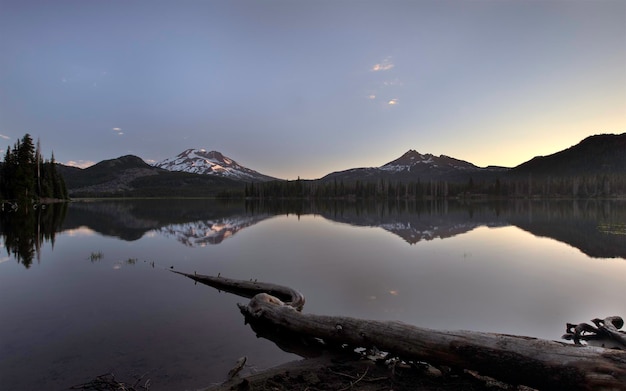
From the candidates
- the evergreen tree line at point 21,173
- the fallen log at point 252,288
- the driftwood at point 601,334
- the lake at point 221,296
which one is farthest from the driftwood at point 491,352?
the evergreen tree line at point 21,173

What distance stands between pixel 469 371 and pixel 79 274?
17.7 m

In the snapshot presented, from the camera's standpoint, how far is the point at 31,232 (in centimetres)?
3155

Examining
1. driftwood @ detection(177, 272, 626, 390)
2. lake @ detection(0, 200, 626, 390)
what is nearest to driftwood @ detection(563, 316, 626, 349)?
driftwood @ detection(177, 272, 626, 390)

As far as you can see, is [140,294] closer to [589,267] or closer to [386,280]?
[386,280]

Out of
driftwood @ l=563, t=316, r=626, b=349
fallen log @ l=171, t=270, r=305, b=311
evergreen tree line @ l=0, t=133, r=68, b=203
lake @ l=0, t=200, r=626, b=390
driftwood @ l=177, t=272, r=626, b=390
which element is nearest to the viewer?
driftwood @ l=177, t=272, r=626, b=390

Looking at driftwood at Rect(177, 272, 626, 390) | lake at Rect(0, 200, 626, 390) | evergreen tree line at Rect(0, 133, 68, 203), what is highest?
evergreen tree line at Rect(0, 133, 68, 203)

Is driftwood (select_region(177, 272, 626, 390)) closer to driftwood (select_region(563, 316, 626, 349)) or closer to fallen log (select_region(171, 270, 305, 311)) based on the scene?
driftwood (select_region(563, 316, 626, 349))

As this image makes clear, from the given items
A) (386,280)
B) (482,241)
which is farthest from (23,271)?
(482,241)

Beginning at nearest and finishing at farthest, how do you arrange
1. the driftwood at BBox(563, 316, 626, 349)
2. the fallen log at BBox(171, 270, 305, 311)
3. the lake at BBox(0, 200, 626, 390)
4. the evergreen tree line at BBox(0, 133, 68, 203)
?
the lake at BBox(0, 200, 626, 390)
the driftwood at BBox(563, 316, 626, 349)
the fallen log at BBox(171, 270, 305, 311)
the evergreen tree line at BBox(0, 133, 68, 203)

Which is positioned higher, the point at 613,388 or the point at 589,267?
the point at 613,388

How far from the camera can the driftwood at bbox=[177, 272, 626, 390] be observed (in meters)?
5.77

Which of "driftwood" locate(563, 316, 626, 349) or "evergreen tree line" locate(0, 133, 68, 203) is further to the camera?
"evergreen tree line" locate(0, 133, 68, 203)

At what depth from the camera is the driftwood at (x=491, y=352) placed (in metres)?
5.77

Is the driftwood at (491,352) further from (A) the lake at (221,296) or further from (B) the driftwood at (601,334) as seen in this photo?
(A) the lake at (221,296)
